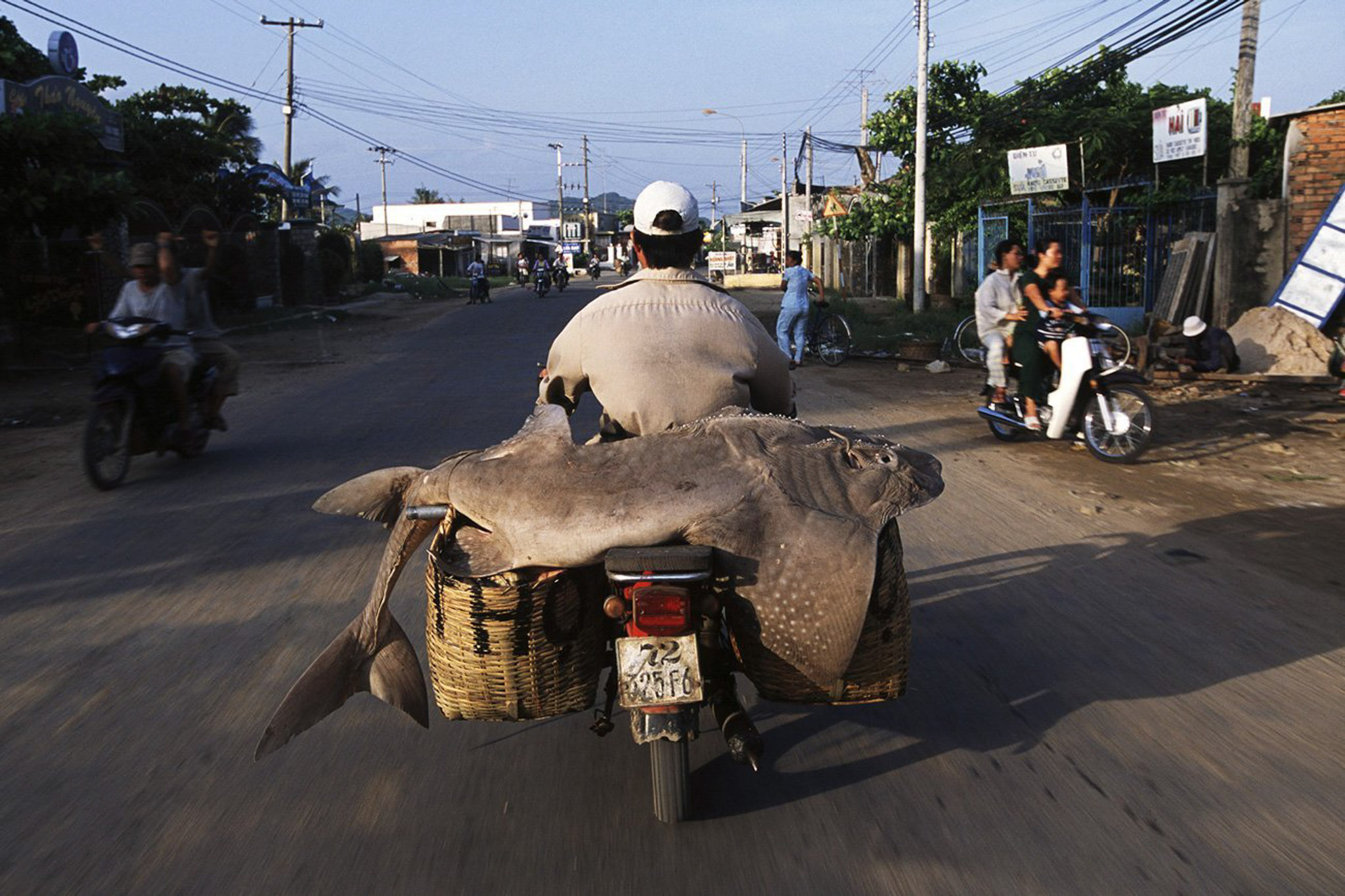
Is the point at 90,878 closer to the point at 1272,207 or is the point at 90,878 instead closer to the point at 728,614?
the point at 728,614

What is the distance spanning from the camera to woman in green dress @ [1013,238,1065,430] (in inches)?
358

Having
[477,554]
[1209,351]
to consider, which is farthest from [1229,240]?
[477,554]

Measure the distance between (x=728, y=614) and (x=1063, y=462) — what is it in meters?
6.37

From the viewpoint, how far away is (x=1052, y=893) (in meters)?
2.74

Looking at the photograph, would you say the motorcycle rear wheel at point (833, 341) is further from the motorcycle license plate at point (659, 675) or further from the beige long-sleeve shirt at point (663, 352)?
the motorcycle license plate at point (659, 675)

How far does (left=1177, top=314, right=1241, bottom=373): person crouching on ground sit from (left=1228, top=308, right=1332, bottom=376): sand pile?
27 cm

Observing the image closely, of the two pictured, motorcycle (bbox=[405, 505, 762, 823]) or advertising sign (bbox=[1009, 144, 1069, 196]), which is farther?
advertising sign (bbox=[1009, 144, 1069, 196])

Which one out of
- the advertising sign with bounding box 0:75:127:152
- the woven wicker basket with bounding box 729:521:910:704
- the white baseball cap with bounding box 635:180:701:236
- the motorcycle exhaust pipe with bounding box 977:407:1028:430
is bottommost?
the motorcycle exhaust pipe with bounding box 977:407:1028:430

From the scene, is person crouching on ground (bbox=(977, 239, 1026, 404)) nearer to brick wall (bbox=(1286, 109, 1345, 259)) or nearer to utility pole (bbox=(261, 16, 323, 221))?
brick wall (bbox=(1286, 109, 1345, 259))

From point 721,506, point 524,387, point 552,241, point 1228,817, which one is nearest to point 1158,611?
point 1228,817

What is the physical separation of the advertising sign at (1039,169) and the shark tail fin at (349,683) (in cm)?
1851

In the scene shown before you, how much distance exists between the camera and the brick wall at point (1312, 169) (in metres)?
14.2

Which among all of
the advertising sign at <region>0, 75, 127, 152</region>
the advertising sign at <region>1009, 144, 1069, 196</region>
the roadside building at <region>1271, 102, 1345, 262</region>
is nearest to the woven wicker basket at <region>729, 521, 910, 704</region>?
the roadside building at <region>1271, 102, 1345, 262</region>

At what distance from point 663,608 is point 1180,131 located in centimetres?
1689
